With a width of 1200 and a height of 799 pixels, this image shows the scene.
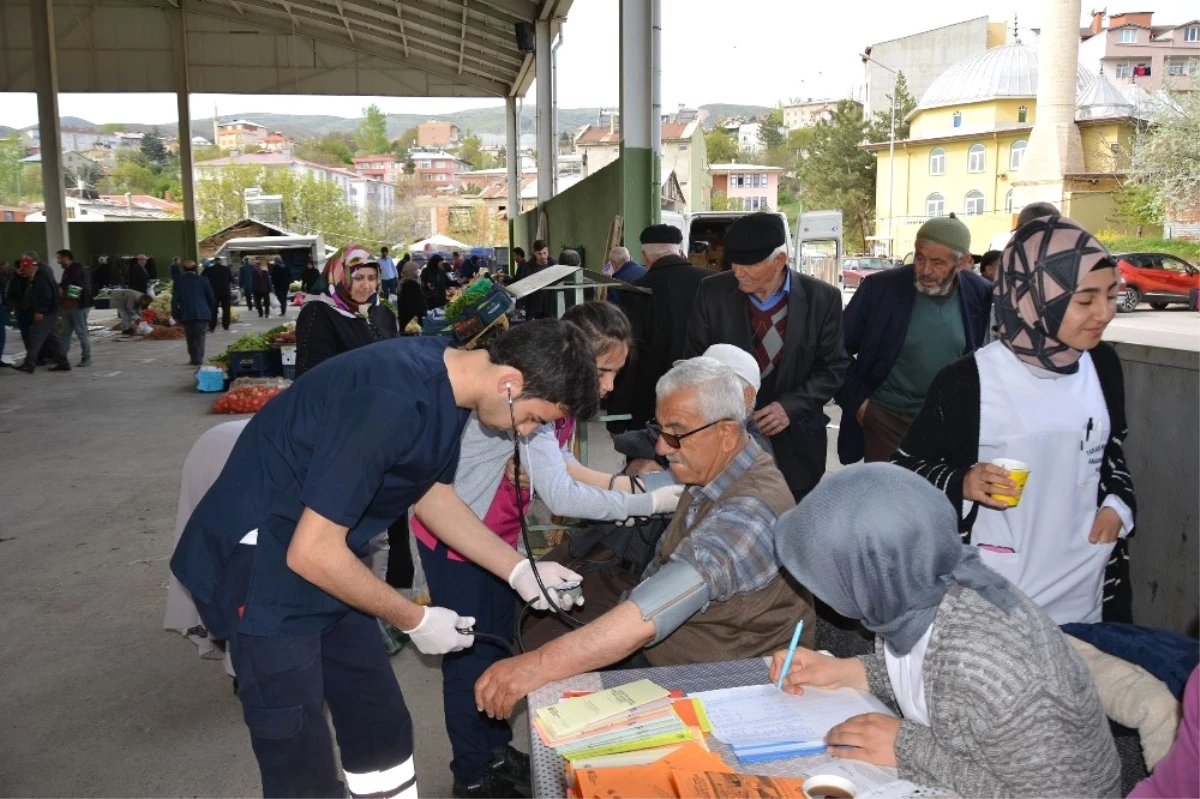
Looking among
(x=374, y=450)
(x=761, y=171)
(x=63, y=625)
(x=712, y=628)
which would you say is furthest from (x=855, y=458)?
(x=761, y=171)

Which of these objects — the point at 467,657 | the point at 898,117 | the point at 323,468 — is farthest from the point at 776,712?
the point at 898,117

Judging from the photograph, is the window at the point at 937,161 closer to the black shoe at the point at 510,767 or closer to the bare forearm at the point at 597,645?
the black shoe at the point at 510,767

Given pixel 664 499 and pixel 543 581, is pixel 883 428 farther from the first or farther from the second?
pixel 543 581

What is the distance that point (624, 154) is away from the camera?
1006 cm

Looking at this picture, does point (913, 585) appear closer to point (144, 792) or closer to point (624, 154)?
point (144, 792)

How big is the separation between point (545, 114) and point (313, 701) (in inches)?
710

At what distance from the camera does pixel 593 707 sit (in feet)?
6.14

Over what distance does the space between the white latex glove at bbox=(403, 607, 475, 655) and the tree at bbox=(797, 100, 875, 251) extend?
59.1m

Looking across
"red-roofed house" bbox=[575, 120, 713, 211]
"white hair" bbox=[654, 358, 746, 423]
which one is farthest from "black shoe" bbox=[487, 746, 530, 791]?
"red-roofed house" bbox=[575, 120, 713, 211]

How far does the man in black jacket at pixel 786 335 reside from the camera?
12.8 feet

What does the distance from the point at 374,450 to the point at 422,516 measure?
720 mm

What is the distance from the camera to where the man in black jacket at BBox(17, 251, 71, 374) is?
12.7m

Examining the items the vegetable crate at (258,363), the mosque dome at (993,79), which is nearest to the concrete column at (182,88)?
the vegetable crate at (258,363)

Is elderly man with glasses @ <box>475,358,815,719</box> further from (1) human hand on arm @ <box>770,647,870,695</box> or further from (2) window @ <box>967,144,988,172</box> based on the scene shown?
(2) window @ <box>967,144,988,172</box>
